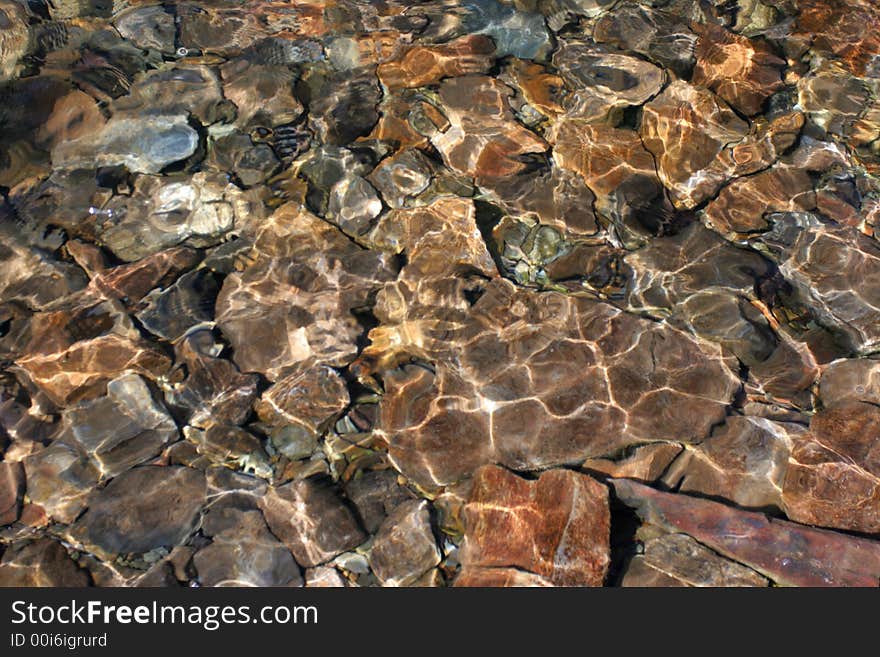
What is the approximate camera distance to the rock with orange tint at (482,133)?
17.6 ft

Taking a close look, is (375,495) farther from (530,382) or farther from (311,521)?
(530,382)

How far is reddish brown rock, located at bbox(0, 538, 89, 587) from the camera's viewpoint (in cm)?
371

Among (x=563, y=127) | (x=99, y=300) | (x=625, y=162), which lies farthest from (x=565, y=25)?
(x=99, y=300)

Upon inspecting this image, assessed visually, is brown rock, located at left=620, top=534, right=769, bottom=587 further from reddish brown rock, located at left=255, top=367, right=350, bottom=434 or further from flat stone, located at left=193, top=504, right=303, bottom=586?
reddish brown rock, located at left=255, top=367, right=350, bottom=434

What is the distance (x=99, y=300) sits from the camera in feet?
15.5

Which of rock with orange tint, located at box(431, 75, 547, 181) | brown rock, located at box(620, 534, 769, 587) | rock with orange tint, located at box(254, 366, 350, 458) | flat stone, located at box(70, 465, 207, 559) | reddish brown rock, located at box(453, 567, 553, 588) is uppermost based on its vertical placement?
rock with orange tint, located at box(431, 75, 547, 181)

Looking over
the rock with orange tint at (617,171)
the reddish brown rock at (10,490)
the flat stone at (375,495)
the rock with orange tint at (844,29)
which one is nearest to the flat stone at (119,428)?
the reddish brown rock at (10,490)

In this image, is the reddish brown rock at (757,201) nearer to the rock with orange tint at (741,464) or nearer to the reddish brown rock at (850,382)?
the reddish brown rock at (850,382)

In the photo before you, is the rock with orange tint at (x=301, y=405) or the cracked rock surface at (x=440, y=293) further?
the rock with orange tint at (x=301, y=405)

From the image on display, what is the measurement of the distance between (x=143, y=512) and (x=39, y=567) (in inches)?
22.1

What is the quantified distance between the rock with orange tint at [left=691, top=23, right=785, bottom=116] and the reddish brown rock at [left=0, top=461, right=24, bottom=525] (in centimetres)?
568

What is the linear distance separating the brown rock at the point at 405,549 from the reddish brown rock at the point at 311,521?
0.45ft

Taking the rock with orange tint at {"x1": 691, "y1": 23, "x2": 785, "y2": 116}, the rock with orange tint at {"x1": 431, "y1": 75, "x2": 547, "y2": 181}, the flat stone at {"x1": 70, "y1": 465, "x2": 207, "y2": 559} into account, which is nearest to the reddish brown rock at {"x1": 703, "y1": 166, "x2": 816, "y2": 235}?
the rock with orange tint at {"x1": 691, "y1": 23, "x2": 785, "y2": 116}

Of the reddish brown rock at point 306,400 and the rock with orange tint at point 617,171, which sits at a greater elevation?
the rock with orange tint at point 617,171
